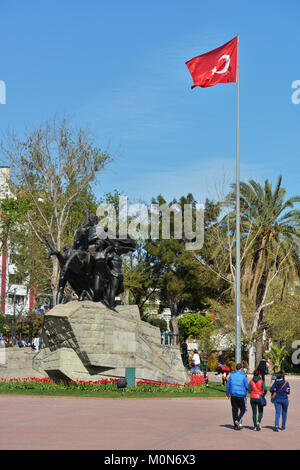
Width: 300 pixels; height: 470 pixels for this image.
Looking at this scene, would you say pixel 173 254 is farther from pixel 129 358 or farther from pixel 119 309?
pixel 129 358

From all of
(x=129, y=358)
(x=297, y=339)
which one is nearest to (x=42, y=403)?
(x=129, y=358)

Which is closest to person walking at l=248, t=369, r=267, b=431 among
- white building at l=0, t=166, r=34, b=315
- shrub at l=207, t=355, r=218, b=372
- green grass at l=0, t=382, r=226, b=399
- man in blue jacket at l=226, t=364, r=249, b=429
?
man in blue jacket at l=226, t=364, r=249, b=429

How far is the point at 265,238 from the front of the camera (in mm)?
38656

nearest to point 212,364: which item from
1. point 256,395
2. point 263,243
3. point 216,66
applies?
point 263,243

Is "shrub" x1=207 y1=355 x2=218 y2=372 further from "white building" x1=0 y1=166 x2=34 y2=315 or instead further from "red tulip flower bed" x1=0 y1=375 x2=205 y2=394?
"red tulip flower bed" x1=0 y1=375 x2=205 y2=394

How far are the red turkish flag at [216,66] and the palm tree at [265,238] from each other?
48.1 ft

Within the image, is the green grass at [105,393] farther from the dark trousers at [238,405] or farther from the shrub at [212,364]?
the shrub at [212,364]

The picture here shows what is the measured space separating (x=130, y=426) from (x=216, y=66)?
1665 cm

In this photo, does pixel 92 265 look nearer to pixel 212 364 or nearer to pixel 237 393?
pixel 237 393

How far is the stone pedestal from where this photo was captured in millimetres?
20062

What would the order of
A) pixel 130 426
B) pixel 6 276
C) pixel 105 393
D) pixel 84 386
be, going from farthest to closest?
pixel 6 276 → pixel 84 386 → pixel 105 393 → pixel 130 426

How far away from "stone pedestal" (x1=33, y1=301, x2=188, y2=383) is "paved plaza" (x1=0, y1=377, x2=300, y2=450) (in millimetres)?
2178

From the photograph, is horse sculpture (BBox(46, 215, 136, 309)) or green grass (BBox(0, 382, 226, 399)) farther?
horse sculpture (BBox(46, 215, 136, 309))

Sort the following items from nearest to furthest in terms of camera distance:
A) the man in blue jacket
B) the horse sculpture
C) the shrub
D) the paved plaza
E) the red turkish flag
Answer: the paved plaza
the man in blue jacket
the horse sculpture
the red turkish flag
the shrub
